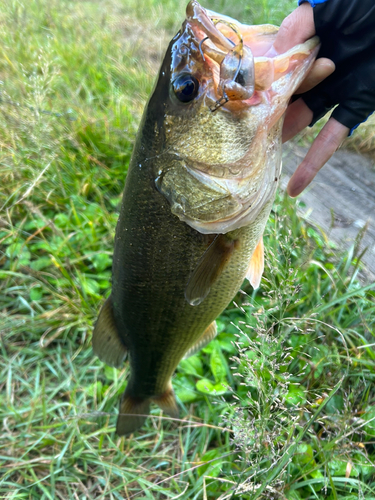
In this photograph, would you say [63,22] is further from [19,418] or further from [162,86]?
[19,418]

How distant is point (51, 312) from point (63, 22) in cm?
434

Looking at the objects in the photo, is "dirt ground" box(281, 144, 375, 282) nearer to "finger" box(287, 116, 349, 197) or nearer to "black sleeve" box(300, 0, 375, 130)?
"finger" box(287, 116, 349, 197)

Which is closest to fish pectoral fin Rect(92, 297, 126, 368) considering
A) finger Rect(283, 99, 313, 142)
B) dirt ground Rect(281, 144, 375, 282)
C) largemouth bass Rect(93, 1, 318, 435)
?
largemouth bass Rect(93, 1, 318, 435)

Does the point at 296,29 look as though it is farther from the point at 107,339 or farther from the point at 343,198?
the point at 343,198

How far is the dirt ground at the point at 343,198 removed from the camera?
218cm

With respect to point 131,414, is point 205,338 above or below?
above

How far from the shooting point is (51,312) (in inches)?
84.0

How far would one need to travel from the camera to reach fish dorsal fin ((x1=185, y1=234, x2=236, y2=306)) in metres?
1.18

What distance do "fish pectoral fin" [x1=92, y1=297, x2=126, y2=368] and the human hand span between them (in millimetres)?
1009

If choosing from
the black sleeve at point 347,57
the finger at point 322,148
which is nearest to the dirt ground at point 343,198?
the finger at point 322,148

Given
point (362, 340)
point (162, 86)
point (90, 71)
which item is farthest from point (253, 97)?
point (90, 71)

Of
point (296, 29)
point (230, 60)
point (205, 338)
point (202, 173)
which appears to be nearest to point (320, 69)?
point (296, 29)

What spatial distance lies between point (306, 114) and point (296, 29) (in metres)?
0.37

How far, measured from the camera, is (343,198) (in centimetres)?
255
